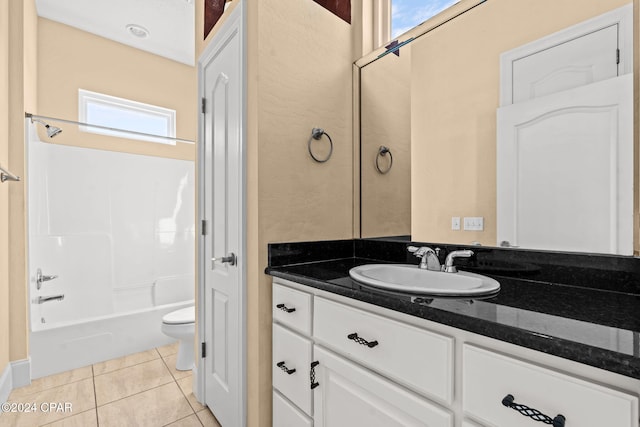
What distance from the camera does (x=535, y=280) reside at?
110cm

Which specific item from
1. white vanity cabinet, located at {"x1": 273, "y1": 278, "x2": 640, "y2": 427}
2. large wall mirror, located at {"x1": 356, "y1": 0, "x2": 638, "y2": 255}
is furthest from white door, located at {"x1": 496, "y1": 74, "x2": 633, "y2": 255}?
white vanity cabinet, located at {"x1": 273, "y1": 278, "x2": 640, "y2": 427}

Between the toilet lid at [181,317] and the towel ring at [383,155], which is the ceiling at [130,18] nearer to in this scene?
the towel ring at [383,155]

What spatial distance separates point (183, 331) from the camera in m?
2.18

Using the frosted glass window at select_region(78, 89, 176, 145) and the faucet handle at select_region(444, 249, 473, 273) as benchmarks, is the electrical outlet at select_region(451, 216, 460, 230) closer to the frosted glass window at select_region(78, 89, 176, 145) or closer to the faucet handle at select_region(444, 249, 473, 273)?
the faucet handle at select_region(444, 249, 473, 273)

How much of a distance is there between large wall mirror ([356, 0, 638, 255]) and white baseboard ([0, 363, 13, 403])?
7.55ft

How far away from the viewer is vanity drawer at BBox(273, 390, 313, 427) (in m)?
1.17

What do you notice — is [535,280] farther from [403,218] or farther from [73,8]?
[73,8]

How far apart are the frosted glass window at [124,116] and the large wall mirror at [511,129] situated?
2335 mm

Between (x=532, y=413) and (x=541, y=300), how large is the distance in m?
0.34

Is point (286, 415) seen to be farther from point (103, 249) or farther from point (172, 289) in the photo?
point (103, 249)

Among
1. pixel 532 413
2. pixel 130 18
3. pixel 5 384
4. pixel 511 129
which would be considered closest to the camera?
pixel 532 413

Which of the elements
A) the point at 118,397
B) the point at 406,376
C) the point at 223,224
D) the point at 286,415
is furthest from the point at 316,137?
the point at 118,397

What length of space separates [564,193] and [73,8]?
12.1ft

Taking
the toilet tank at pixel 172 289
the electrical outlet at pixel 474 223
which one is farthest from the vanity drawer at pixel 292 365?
the toilet tank at pixel 172 289
